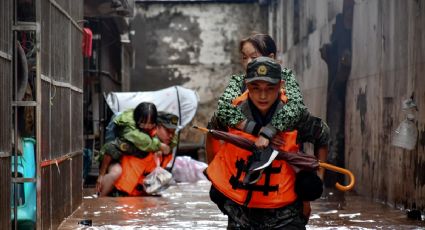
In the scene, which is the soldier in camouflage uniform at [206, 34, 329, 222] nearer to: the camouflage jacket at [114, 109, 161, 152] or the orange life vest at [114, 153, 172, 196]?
the camouflage jacket at [114, 109, 161, 152]

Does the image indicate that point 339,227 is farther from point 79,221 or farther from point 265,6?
point 265,6

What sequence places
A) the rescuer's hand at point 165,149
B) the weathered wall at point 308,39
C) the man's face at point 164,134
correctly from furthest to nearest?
the weathered wall at point 308,39 → the man's face at point 164,134 → the rescuer's hand at point 165,149

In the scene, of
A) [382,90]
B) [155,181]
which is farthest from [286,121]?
[155,181]

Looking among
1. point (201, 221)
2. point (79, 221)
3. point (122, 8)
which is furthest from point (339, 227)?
point (122, 8)

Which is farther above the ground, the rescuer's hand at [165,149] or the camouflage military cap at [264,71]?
the camouflage military cap at [264,71]

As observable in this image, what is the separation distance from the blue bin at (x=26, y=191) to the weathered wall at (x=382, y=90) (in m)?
5.16

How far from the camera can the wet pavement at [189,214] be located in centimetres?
934

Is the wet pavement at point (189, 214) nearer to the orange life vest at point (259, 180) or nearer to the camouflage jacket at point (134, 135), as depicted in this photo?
the camouflage jacket at point (134, 135)

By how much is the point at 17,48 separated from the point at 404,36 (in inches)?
239

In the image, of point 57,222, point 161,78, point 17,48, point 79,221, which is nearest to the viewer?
point 17,48

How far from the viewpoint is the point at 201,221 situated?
9.65 m

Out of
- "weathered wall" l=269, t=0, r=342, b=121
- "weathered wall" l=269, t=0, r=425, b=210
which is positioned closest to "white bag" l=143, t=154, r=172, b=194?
"weathered wall" l=269, t=0, r=425, b=210

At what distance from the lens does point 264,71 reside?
4852mm

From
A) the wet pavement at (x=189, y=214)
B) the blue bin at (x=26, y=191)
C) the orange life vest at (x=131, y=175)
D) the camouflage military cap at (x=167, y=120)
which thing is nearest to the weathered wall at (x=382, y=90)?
the wet pavement at (x=189, y=214)
